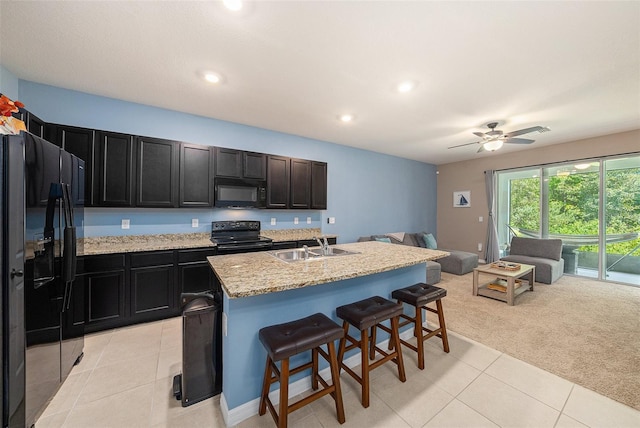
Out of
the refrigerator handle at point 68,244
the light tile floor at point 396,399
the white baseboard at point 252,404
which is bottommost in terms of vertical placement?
the light tile floor at point 396,399

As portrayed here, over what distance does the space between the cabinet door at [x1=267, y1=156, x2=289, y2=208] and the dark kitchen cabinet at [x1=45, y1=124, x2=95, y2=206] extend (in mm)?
2073

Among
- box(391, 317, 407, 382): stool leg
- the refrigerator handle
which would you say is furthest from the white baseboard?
the refrigerator handle

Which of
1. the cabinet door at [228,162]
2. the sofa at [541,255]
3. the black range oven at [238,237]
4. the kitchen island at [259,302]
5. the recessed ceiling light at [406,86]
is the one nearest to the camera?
the kitchen island at [259,302]

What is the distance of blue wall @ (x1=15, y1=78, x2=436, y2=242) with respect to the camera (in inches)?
112

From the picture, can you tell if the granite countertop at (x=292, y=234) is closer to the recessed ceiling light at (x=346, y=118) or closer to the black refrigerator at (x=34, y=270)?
the recessed ceiling light at (x=346, y=118)

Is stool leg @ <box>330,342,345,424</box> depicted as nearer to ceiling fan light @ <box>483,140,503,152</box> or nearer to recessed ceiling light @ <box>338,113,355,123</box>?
recessed ceiling light @ <box>338,113,355,123</box>

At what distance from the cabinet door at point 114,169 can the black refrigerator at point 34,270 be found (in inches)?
33.7

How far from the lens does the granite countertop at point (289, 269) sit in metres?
1.34

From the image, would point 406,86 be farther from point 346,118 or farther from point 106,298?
point 106,298

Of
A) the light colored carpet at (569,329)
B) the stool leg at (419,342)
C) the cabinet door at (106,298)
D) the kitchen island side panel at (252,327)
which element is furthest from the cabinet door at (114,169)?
the light colored carpet at (569,329)

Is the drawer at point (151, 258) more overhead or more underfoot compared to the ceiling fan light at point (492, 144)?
more underfoot

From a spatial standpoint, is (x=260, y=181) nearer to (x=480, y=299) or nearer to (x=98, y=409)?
(x=98, y=409)

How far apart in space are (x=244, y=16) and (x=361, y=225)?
4.29 meters

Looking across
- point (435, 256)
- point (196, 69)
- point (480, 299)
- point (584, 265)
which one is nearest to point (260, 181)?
point (196, 69)
